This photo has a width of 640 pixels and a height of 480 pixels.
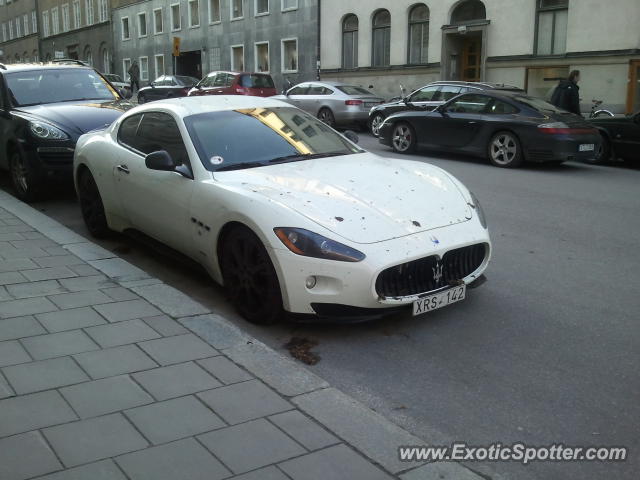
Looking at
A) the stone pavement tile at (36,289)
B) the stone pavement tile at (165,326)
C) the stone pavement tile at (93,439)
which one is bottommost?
the stone pavement tile at (93,439)

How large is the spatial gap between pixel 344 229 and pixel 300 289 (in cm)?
46

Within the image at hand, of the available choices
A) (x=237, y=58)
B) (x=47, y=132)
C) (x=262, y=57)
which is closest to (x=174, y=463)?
(x=47, y=132)

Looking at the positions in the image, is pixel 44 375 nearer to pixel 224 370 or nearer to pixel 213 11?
pixel 224 370

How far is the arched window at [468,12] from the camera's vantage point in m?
25.1

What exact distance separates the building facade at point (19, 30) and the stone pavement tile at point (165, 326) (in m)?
67.0

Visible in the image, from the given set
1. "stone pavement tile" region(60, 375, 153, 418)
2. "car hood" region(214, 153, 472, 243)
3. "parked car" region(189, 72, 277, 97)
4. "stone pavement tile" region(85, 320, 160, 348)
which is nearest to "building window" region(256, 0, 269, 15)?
"parked car" region(189, 72, 277, 97)

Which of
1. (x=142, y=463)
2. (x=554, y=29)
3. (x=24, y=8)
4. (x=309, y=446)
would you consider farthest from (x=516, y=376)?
(x=24, y=8)

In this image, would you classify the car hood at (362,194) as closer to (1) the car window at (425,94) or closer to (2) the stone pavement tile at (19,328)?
(2) the stone pavement tile at (19,328)

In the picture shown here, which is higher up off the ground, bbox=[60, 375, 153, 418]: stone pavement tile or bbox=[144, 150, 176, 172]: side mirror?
bbox=[144, 150, 176, 172]: side mirror

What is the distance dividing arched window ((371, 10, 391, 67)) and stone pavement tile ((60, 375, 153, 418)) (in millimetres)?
26725

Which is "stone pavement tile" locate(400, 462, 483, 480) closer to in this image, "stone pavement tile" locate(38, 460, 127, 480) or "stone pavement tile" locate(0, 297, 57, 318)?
"stone pavement tile" locate(38, 460, 127, 480)

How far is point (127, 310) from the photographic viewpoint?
4648 mm

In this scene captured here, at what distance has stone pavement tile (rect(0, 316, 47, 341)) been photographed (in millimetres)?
4188

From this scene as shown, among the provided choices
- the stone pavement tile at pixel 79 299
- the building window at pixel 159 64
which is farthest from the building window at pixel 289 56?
the stone pavement tile at pixel 79 299
